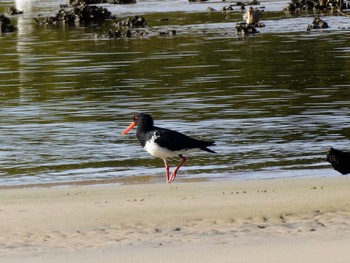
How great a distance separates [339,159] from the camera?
48.4 feet

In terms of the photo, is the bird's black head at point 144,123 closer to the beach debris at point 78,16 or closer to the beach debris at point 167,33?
the beach debris at point 167,33

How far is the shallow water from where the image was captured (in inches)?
704

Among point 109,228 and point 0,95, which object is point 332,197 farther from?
point 0,95

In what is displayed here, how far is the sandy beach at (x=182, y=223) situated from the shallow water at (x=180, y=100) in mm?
2161

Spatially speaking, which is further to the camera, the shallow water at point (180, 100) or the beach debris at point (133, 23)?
the beach debris at point (133, 23)

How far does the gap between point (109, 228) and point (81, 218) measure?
749mm

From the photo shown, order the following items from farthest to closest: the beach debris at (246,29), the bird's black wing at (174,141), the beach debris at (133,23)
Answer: the beach debris at (133,23), the beach debris at (246,29), the bird's black wing at (174,141)

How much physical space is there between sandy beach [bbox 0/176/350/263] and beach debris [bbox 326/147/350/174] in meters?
0.23

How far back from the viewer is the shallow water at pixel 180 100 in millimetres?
17891

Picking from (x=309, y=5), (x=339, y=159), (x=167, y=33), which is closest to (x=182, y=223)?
(x=339, y=159)

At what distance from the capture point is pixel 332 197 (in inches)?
507

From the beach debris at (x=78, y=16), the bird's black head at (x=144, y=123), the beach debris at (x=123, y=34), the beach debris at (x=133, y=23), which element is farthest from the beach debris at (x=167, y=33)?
the bird's black head at (x=144, y=123)

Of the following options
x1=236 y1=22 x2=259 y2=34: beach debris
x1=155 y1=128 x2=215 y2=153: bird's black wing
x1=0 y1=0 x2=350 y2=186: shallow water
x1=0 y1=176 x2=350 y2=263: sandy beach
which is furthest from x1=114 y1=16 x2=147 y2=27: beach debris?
x1=0 y1=176 x2=350 y2=263: sandy beach

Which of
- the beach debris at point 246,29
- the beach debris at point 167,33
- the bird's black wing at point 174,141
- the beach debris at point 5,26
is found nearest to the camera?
the bird's black wing at point 174,141
